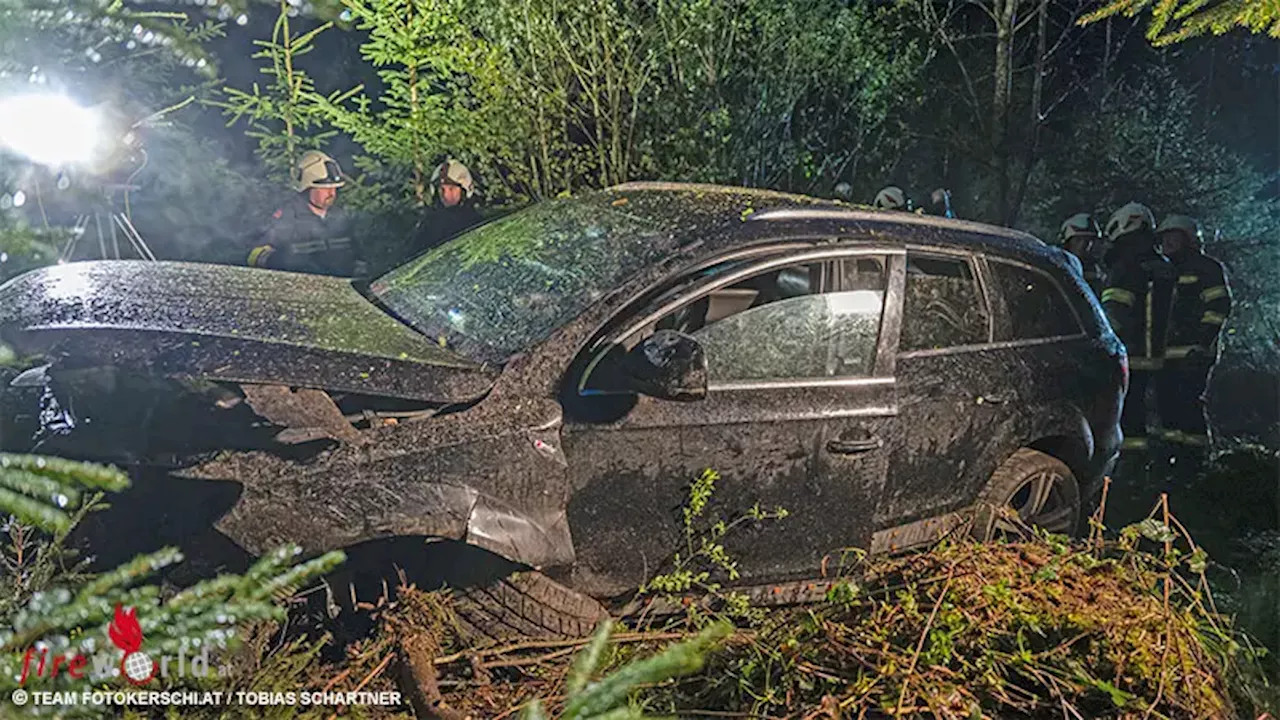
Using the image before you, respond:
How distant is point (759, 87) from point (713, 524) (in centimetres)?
570

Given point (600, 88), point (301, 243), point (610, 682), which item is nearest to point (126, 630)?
point (610, 682)

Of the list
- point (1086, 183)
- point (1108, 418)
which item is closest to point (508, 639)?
point (1108, 418)

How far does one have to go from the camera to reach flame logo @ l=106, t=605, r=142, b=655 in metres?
1.09

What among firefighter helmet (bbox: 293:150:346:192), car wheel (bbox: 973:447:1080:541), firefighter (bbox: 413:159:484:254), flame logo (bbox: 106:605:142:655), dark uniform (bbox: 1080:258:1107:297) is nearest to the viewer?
flame logo (bbox: 106:605:142:655)

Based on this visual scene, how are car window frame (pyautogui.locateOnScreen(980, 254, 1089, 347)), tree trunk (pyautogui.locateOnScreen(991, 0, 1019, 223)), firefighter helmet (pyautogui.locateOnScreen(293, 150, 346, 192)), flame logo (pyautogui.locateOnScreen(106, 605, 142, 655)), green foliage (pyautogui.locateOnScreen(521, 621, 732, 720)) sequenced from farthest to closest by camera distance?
tree trunk (pyautogui.locateOnScreen(991, 0, 1019, 223)) < firefighter helmet (pyautogui.locateOnScreen(293, 150, 346, 192)) < car window frame (pyautogui.locateOnScreen(980, 254, 1089, 347)) < flame logo (pyautogui.locateOnScreen(106, 605, 142, 655)) < green foliage (pyautogui.locateOnScreen(521, 621, 732, 720))

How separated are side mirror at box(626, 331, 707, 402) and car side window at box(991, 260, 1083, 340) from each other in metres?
1.79

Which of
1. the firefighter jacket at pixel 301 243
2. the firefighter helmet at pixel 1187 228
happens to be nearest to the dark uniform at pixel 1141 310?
the firefighter helmet at pixel 1187 228

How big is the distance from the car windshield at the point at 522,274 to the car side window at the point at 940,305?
1049 millimetres

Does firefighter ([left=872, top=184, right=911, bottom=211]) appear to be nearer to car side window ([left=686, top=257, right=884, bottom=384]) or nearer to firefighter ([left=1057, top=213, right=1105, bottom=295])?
firefighter ([left=1057, top=213, right=1105, bottom=295])

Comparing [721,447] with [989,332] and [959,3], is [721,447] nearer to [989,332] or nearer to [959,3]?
[989,332]

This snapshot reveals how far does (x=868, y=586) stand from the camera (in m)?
2.90

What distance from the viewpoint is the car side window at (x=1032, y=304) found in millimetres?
3928

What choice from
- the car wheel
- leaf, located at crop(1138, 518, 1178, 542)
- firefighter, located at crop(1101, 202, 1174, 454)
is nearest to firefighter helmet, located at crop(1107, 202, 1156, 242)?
firefighter, located at crop(1101, 202, 1174, 454)

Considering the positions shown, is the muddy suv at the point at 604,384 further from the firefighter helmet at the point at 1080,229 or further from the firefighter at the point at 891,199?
the firefighter at the point at 891,199
